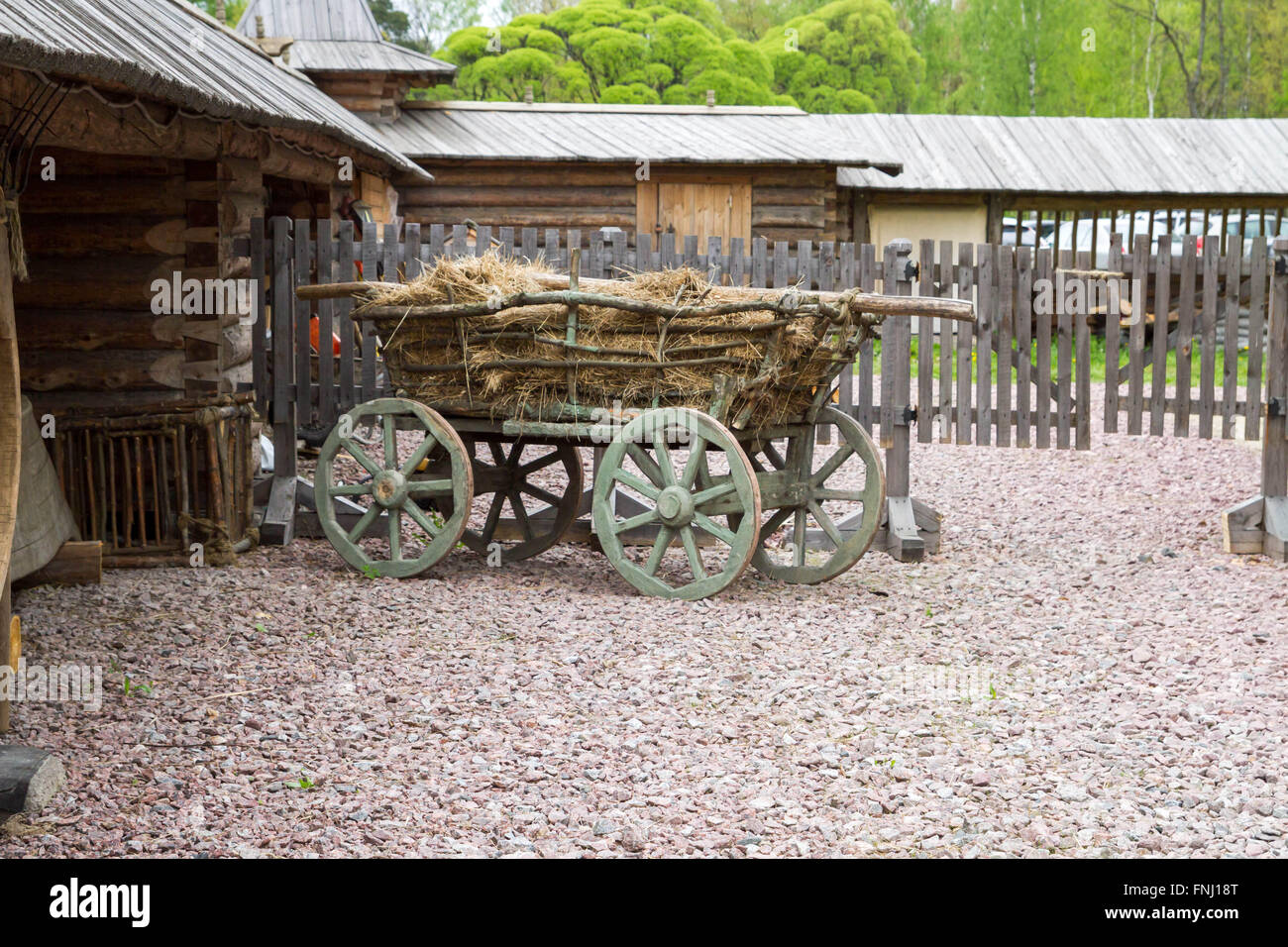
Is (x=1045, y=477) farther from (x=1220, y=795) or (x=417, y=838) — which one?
(x=417, y=838)

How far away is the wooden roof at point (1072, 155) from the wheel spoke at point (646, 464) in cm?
1237

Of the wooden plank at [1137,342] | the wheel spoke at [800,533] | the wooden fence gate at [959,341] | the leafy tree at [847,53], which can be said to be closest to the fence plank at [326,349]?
the wooden fence gate at [959,341]

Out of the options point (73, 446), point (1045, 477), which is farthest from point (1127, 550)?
point (73, 446)

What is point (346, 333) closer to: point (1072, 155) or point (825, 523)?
point (825, 523)

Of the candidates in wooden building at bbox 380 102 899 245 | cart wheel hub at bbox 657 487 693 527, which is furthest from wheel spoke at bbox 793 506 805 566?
wooden building at bbox 380 102 899 245

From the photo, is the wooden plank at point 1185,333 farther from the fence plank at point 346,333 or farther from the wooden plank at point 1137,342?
the fence plank at point 346,333

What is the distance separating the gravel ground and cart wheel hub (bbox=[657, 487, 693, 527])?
40cm

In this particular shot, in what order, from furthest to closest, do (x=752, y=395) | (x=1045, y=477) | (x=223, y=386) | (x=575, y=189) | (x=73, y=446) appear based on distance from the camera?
(x=575, y=189)
(x=1045, y=477)
(x=223, y=386)
(x=73, y=446)
(x=752, y=395)

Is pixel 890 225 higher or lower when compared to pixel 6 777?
higher

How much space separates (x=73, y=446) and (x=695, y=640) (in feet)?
10.8

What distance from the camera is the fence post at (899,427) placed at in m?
7.64

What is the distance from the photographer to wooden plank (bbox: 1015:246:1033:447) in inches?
311

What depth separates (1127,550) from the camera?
795 cm

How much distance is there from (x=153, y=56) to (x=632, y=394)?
94.7 inches
